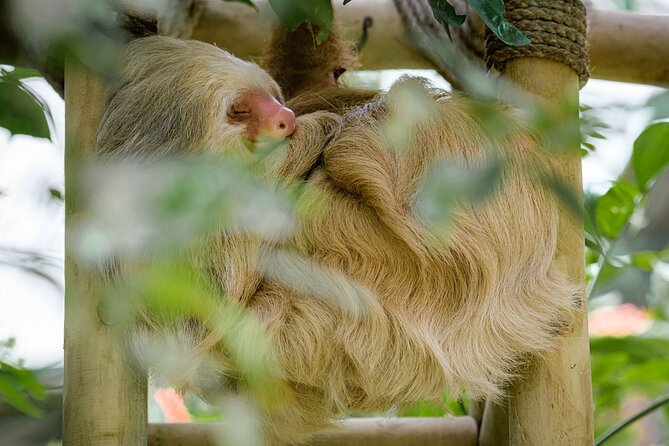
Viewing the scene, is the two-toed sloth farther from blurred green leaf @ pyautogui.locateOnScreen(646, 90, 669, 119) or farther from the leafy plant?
blurred green leaf @ pyautogui.locateOnScreen(646, 90, 669, 119)

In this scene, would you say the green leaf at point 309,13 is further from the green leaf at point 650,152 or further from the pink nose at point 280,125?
the green leaf at point 650,152

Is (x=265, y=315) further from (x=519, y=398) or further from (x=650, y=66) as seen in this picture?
(x=650, y=66)

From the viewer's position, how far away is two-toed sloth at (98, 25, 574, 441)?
210 centimetres

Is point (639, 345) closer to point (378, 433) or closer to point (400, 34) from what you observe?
point (378, 433)

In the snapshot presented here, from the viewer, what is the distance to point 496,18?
1.88 m

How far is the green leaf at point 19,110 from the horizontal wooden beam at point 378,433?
A: 4.19 ft

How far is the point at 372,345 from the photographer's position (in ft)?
6.96

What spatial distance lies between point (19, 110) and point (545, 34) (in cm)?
147

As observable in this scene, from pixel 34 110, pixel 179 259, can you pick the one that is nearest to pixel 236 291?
pixel 179 259

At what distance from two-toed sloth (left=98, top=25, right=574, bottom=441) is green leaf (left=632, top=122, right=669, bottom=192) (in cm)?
34

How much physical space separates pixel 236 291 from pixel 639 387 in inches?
42.1

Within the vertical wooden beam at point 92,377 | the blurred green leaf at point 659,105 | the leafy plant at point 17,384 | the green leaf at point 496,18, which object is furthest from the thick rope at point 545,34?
the leafy plant at point 17,384

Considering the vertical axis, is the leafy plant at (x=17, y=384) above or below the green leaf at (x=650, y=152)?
below

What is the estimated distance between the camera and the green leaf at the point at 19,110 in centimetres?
142
